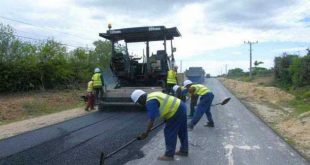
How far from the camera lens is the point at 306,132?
368 inches

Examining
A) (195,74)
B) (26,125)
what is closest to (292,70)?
(195,74)

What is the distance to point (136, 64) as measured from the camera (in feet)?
45.4

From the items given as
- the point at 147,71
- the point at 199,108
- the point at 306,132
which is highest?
the point at 147,71

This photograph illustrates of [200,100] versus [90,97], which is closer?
[200,100]

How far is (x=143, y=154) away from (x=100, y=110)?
6.46 meters

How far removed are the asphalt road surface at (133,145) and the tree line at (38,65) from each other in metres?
6.73

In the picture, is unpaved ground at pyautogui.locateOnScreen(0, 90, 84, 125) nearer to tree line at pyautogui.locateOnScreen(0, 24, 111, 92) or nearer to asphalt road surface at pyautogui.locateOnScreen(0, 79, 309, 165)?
tree line at pyautogui.locateOnScreen(0, 24, 111, 92)

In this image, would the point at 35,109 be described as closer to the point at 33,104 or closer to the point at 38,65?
the point at 33,104

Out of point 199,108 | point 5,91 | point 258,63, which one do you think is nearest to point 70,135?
point 199,108

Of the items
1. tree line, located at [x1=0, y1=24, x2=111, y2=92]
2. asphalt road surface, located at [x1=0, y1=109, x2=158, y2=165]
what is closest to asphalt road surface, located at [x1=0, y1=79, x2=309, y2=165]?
asphalt road surface, located at [x1=0, y1=109, x2=158, y2=165]

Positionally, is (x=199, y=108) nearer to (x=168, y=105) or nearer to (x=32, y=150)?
(x=168, y=105)

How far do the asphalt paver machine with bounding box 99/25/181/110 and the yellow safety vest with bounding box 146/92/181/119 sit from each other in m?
6.20

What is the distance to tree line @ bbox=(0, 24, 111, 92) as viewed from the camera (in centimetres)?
1625

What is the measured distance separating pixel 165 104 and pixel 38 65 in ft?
40.3
